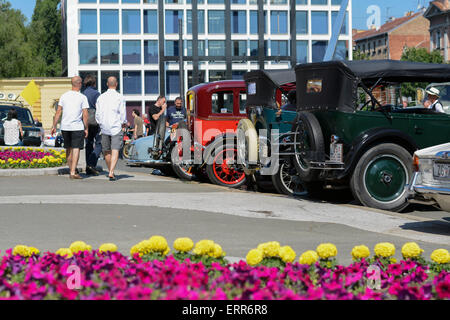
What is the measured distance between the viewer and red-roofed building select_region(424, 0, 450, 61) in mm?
97688

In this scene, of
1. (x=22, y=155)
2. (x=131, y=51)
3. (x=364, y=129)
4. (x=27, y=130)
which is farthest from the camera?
(x=131, y=51)

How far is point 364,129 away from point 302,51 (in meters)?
69.8

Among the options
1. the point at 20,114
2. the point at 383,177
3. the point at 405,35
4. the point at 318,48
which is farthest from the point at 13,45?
the point at 405,35

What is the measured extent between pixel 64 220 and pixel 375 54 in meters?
127

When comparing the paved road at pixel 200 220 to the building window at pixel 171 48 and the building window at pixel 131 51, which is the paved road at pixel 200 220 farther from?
the building window at pixel 131 51

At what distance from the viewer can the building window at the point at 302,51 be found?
79.2 metres

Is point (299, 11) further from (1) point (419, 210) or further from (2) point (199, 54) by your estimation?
(1) point (419, 210)

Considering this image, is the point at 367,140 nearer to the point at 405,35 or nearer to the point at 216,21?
the point at 216,21

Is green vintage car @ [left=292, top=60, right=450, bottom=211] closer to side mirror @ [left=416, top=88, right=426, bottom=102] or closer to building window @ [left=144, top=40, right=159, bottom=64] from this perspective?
side mirror @ [left=416, top=88, right=426, bottom=102]

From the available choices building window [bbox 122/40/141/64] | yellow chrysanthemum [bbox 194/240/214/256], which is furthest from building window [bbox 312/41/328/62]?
yellow chrysanthemum [bbox 194/240/214/256]

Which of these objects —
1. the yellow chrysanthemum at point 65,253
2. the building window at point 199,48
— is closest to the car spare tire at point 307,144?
the yellow chrysanthemum at point 65,253

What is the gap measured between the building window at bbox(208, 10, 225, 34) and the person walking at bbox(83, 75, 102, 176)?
61.8 metres

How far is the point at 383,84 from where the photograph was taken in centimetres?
1149

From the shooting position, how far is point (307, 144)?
1110 centimetres
